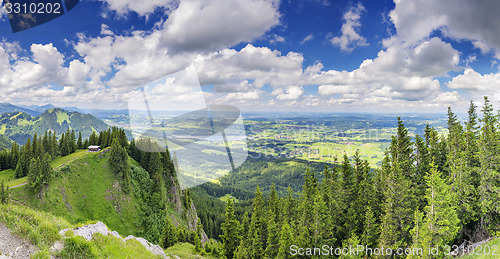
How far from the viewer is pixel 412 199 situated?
93.1ft

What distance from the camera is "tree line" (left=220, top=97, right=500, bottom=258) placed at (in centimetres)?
2406

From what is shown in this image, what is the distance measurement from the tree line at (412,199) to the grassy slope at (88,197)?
46.1 metres

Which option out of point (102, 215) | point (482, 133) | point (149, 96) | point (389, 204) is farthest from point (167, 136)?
point (102, 215)

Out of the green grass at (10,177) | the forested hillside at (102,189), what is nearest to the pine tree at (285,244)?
the forested hillside at (102,189)

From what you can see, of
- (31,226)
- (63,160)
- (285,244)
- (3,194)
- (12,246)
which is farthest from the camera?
(63,160)

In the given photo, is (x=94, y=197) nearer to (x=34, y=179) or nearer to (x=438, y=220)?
(x=34, y=179)

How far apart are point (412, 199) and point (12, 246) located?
3762cm

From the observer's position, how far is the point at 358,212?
1318 inches

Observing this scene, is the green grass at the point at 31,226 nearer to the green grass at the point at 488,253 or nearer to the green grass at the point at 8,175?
the green grass at the point at 488,253

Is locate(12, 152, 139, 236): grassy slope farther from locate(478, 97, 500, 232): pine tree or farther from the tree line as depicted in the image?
locate(478, 97, 500, 232): pine tree

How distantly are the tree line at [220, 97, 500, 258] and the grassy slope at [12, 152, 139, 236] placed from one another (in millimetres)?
46097

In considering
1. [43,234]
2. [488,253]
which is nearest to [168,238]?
[43,234]

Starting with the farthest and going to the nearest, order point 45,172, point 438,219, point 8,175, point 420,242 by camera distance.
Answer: point 8,175, point 45,172, point 438,219, point 420,242

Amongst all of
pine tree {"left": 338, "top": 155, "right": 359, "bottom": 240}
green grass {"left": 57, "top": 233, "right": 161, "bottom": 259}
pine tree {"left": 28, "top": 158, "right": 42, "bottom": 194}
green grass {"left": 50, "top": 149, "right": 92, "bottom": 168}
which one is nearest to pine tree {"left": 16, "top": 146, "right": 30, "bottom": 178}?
green grass {"left": 50, "top": 149, "right": 92, "bottom": 168}
